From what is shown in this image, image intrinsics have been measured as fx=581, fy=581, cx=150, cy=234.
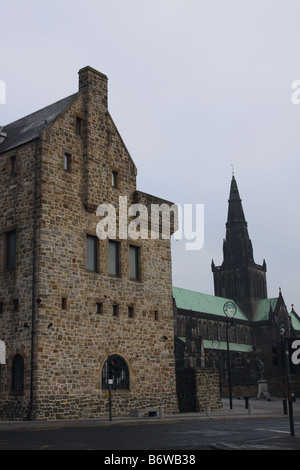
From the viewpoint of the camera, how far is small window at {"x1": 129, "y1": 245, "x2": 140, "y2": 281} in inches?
1378

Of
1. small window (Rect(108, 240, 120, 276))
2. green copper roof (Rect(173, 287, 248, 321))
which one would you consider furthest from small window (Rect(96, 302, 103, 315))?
green copper roof (Rect(173, 287, 248, 321))

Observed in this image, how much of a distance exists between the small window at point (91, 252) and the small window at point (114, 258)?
47.1 inches

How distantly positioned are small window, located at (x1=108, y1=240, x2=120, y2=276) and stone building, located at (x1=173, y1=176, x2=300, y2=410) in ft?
199

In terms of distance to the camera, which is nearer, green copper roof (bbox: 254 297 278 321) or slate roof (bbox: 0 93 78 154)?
slate roof (bbox: 0 93 78 154)

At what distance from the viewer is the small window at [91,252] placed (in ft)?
105

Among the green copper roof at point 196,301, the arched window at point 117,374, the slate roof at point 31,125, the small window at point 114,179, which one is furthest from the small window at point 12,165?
the green copper roof at point 196,301

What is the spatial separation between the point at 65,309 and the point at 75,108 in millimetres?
11526

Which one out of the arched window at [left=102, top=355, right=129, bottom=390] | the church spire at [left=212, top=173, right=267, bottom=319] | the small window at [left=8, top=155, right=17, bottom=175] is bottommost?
the arched window at [left=102, top=355, right=129, bottom=390]

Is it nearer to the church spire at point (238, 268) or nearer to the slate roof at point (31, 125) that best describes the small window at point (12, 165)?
the slate roof at point (31, 125)

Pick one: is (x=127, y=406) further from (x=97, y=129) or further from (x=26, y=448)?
(x=26, y=448)

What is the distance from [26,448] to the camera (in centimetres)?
1414

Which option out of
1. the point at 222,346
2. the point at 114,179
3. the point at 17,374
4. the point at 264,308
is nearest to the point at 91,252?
the point at 114,179

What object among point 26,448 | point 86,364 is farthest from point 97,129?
point 26,448

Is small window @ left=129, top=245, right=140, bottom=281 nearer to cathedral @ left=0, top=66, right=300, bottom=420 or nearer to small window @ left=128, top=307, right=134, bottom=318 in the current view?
cathedral @ left=0, top=66, right=300, bottom=420
